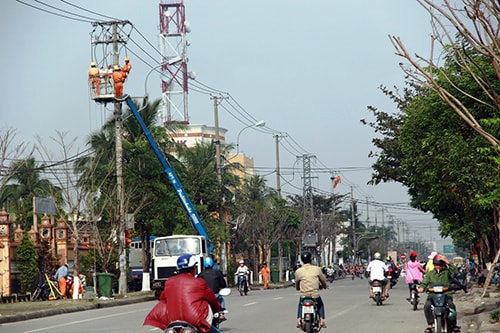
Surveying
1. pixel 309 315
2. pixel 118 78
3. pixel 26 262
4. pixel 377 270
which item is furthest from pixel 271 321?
pixel 26 262

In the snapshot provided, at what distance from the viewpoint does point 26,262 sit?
1594 inches

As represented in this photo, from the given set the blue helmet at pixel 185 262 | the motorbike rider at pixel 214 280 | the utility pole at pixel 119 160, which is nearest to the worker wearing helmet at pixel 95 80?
the utility pole at pixel 119 160

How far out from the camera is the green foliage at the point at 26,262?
4034cm

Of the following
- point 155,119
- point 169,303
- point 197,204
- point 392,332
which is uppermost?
point 155,119

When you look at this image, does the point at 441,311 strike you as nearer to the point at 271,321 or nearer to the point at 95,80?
the point at 271,321

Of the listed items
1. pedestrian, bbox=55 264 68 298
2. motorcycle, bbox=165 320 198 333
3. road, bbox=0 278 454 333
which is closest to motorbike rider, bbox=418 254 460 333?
road, bbox=0 278 454 333

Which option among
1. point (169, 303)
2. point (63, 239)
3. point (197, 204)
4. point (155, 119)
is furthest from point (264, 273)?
point (169, 303)

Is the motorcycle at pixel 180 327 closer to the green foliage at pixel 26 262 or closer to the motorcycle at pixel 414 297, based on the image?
the motorcycle at pixel 414 297

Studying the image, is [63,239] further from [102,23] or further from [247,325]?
[247,325]

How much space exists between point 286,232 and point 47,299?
45163mm

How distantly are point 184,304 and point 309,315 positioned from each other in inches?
222

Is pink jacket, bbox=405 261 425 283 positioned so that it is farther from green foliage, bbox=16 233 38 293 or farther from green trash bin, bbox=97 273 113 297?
green foliage, bbox=16 233 38 293

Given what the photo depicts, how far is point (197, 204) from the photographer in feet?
193

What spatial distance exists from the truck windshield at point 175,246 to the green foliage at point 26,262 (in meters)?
5.74
